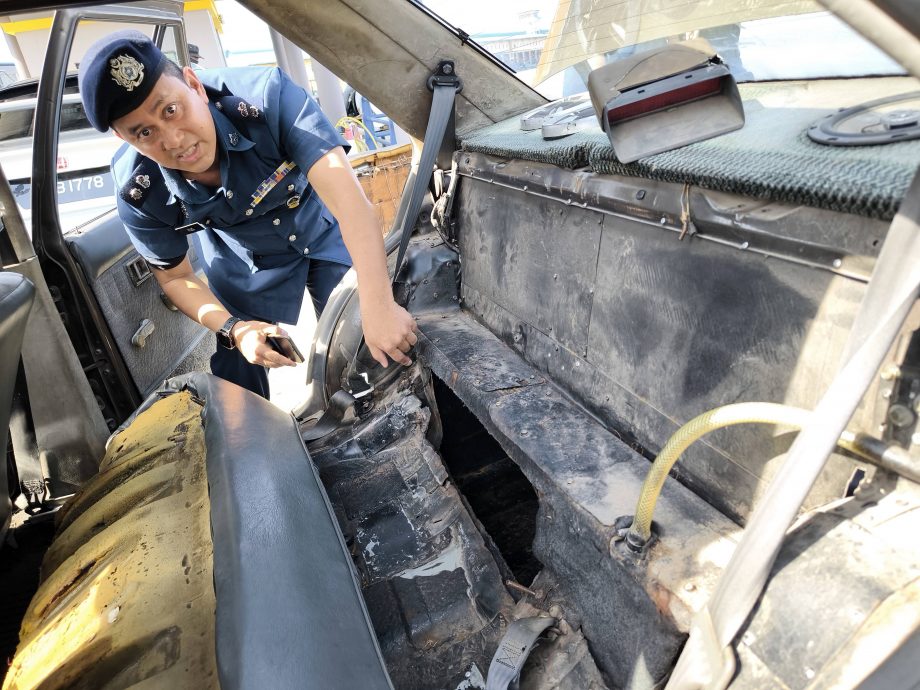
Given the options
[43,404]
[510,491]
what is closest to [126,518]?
[43,404]

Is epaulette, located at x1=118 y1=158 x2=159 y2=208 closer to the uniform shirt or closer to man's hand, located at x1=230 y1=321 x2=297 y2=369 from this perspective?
the uniform shirt

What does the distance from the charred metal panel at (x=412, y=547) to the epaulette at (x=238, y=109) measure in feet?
3.41

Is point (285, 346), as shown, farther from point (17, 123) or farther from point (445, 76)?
point (17, 123)

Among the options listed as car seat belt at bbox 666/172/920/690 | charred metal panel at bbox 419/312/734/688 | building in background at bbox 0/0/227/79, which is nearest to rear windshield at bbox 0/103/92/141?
charred metal panel at bbox 419/312/734/688

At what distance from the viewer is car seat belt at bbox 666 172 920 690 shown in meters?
0.60

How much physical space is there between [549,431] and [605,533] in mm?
327

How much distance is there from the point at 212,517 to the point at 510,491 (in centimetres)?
104

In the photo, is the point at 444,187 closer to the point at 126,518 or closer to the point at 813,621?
the point at 126,518

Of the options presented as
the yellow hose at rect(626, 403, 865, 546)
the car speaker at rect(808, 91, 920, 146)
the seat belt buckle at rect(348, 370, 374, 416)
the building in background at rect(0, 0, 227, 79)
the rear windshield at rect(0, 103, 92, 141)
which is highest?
the building in background at rect(0, 0, 227, 79)

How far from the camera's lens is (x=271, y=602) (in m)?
0.92

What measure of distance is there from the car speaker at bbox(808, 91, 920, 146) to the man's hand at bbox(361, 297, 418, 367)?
3.70 feet

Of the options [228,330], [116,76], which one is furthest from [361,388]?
[116,76]

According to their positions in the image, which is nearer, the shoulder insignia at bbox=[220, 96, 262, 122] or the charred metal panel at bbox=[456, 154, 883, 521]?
the charred metal panel at bbox=[456, 154, 883, 521]

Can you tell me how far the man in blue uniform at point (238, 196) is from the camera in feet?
5.24
